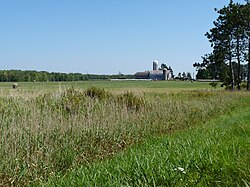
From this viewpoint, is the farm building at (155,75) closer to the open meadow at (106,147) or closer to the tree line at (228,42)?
the tree line at (228,42)

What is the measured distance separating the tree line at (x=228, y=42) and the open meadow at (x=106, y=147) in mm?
31017

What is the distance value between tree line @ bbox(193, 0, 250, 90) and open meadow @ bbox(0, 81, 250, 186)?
31.0 m

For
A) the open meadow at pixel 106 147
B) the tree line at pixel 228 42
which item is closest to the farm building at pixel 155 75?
the tree line at pixel 228 42

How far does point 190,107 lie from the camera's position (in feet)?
60.6

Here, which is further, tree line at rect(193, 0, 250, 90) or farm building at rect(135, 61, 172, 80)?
farm building at rect(135, 61, 172, 80)

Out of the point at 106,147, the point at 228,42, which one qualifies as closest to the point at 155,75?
the point at 228,42

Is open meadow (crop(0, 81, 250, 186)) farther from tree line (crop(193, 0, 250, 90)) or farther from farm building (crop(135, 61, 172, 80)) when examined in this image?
farm building (crop(135, 61, 172, 80))

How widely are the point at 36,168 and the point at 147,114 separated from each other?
7.94 meters

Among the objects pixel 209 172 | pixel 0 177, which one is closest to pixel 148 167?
pixel 209 172

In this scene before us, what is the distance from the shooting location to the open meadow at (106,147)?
509 cm

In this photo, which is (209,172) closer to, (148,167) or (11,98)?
(148,167)

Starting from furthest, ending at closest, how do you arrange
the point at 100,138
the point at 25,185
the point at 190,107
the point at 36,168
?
the point at 190,107 → the point at 100,138 → the point at 36,168 → the point at 25,185

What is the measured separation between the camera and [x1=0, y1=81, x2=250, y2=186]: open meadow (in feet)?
16.7

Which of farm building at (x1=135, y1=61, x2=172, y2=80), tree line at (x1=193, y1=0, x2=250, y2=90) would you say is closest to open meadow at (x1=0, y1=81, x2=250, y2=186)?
tree line at (x1=193, y1=0, x2=250, y2=90)
